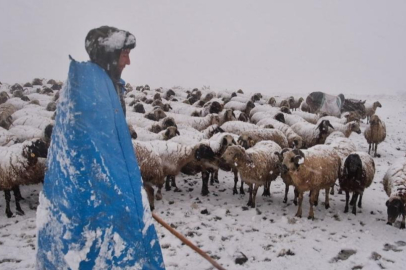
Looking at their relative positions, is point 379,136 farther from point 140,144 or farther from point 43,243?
point 43,243

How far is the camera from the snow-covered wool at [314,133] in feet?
38.6

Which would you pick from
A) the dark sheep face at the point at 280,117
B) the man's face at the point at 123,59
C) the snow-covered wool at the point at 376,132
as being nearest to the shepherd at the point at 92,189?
the man's face at the point at 123,59

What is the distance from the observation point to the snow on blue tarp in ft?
5.72

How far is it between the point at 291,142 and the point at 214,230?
6163 millimetres

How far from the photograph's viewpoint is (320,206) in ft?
25.1

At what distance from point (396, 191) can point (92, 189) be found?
6.84 metres

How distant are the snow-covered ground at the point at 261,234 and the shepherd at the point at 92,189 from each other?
360 cm

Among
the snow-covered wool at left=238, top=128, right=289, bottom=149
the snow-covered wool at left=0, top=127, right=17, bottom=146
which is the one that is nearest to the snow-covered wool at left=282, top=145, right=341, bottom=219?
the snow-covered wool at left=238, top=128, right=289, bottom=149

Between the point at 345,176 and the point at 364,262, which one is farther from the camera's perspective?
the point at 345,176

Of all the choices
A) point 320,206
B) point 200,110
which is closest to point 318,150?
point 320,206

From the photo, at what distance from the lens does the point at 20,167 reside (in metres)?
6.74

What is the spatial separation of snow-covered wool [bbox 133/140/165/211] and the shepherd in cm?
525

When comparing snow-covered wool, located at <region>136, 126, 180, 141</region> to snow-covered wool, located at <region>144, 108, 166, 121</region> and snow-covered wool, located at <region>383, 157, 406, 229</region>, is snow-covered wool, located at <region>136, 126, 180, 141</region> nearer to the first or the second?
snow-covered wool, located at <region>144, 108, 166, 121</region>

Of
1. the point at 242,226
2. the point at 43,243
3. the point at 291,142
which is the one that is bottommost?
the point at 242,226
